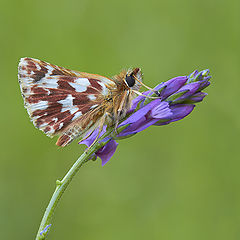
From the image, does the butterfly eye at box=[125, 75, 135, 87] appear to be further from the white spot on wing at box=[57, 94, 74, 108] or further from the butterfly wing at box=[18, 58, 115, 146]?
the white spot on wing at box=[57, 94, 74, 108]

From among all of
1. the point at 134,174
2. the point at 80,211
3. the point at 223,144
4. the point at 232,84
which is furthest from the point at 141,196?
the point at 232,84

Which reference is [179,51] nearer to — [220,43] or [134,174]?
[220,43]

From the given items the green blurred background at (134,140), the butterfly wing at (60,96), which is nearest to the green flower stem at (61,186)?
the butterfly wing at (60,96)

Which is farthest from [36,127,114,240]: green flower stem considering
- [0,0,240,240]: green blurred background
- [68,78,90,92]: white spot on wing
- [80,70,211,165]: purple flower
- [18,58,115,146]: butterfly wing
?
[0,0,240,240]: green blurred background

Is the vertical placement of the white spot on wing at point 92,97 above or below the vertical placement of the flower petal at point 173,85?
above

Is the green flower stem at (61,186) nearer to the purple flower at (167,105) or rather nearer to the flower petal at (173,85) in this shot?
the purple flower at (167,105)

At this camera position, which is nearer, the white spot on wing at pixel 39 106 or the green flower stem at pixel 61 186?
the green flower stem at pixel 61 186
